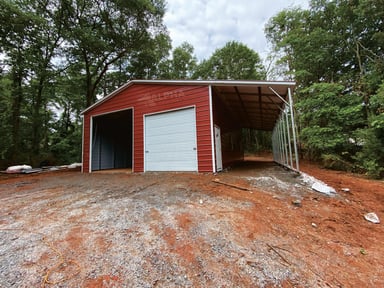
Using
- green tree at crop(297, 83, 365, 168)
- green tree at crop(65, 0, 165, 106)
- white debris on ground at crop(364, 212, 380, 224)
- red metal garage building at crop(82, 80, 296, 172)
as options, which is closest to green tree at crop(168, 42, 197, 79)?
green tree at crop(65, 0, 165, 106)

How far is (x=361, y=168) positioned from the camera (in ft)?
20.7

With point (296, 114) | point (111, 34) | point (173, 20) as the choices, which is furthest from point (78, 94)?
point (296, 114)

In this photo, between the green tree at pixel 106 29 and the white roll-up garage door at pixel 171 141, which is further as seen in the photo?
the green tree at pixel 106 29

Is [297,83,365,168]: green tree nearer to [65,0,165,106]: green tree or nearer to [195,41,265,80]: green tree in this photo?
[195,41,265,80]: green tree

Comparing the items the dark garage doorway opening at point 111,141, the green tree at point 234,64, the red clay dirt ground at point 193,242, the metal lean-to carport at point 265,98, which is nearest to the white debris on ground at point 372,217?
the red clay dirt ground at point 193,242

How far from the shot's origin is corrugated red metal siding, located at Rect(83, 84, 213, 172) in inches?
224

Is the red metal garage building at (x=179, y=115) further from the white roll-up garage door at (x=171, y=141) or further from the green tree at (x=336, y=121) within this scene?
the green tree at (x=336, y=121)

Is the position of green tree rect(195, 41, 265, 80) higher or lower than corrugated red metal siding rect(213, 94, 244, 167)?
higher

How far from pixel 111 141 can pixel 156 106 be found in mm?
5106

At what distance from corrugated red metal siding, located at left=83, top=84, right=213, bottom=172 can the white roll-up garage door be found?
226 mm

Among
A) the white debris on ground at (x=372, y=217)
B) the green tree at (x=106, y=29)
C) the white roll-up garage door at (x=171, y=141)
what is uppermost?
the green tree at (x=106, y=29)

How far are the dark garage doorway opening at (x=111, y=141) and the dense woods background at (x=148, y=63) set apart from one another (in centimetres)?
Result: 515

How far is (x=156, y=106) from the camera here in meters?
6.71

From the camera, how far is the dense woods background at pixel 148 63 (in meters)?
7.86
